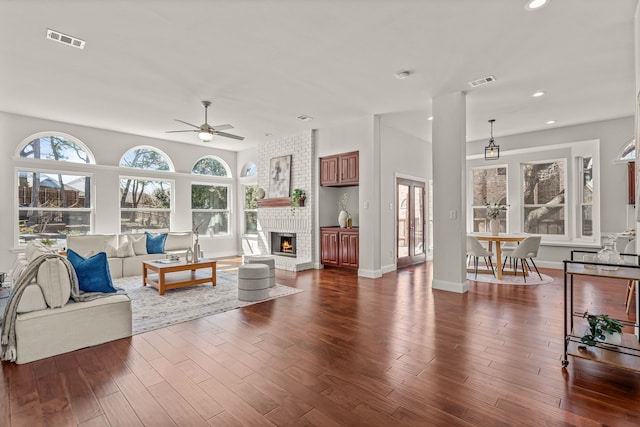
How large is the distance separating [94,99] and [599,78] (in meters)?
7.67

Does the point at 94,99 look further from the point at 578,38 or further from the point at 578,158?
the point at 578,158

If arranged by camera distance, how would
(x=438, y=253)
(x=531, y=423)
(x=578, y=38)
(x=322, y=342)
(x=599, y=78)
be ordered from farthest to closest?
(x=438, y=253), (x=599, y=78), (x=578, y=38), (x=322, y=342), (x=531, y=423)

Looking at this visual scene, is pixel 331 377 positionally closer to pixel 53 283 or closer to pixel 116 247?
pixel 53 283

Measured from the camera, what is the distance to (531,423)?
182cm

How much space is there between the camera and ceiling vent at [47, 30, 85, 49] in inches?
129

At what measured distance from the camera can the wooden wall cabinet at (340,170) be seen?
6551mm

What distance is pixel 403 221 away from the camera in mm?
7324

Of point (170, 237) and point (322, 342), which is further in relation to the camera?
point (170, 237)

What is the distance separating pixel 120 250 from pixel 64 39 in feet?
13.1

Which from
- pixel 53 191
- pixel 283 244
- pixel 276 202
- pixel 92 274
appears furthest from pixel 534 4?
pixel 53 191

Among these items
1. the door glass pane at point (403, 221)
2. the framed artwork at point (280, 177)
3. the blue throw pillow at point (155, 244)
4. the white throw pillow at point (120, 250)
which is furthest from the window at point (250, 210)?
the door glass pane at point (403, 221)

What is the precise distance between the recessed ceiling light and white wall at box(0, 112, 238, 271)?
7.69 meters

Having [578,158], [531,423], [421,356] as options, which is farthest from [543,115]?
[531,423]

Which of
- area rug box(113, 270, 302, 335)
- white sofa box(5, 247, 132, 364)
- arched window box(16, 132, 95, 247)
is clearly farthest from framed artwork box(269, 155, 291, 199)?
white sofa box(5, 247, 132, 364)
